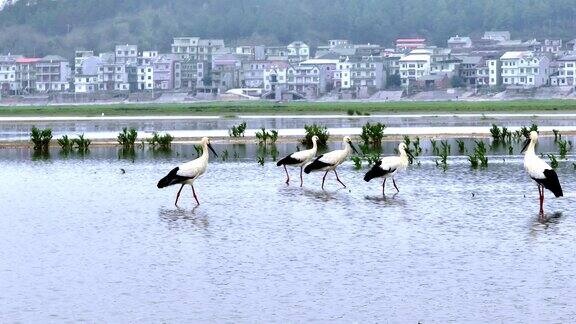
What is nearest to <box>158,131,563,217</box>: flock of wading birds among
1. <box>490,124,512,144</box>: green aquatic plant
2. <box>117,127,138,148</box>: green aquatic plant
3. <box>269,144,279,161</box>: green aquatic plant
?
<box>269,144,279,161</box>: green aquatic plant

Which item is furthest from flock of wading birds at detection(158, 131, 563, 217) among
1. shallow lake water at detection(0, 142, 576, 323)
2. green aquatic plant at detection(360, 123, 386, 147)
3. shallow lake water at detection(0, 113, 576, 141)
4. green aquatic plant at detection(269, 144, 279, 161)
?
shallow lake water at detection(0, 113, 576, 141)

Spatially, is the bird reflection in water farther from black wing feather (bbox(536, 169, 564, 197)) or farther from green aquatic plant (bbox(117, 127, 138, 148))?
green aquatic plant (bbox(117, 127, 138, 148))

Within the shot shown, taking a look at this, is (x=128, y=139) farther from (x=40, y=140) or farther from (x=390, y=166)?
(x=390, y=166)

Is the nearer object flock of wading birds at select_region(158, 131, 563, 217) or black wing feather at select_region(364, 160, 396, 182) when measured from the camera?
flock of wading birds at select_region(158, 131, 563, 217)

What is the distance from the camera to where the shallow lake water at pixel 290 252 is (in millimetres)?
16094

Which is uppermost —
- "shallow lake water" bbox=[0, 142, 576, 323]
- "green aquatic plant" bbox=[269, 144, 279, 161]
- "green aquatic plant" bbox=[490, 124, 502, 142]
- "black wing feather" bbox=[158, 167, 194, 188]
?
"green aquatic plant" bbox=[490, 124, 502, 142]

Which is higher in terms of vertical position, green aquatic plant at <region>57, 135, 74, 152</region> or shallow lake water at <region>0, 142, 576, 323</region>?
green aquatic plant at <region>57, 135, 74, 152</region>

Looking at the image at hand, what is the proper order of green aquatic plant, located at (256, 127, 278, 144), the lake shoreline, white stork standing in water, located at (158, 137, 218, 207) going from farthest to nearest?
the lake shoreline, green aquatic plant, located at (256, 127, 278, 144), white stork standing in water, located at (158, 137, 218, 207)

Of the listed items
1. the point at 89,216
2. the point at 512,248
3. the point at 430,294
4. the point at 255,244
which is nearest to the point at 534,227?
the point at 512,248

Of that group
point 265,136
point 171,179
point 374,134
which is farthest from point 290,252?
point 265,136

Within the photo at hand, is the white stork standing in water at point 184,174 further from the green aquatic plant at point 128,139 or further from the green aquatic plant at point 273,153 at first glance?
the green aquatic plant at point 128,139

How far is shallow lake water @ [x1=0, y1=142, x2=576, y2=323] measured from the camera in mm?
16094

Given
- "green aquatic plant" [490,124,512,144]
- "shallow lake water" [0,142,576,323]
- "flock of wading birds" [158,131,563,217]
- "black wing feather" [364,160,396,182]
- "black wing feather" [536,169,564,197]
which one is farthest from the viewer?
"green aquatic plant" [490,124,512,144]

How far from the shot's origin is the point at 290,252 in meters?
19.9
